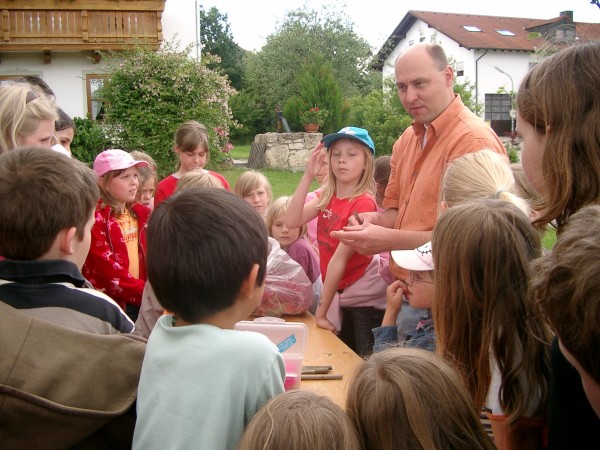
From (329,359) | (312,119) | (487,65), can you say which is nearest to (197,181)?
(329,359)

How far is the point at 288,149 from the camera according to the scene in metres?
18.9

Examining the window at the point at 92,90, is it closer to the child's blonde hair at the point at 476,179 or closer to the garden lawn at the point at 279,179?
the garden lawn at the point at 279,179

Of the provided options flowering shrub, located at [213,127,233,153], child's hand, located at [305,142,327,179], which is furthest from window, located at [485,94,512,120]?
child's hand, located at [305,142,327,179]

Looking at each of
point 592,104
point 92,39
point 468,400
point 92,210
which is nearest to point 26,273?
point 92,210

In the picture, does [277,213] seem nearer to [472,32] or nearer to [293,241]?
[293,241]

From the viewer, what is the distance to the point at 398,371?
136 centimetres

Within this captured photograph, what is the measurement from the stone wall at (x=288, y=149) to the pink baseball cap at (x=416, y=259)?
16.4 m

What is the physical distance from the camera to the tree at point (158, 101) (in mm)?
14336

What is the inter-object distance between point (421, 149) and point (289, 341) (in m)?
1.60

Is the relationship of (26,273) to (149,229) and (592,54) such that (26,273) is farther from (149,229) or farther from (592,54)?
(592,54)

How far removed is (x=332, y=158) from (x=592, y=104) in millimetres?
2059

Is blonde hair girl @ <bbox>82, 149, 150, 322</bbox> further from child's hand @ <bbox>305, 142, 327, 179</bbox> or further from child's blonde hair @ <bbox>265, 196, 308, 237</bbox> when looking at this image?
child's hand @ <bbox>305, 142, 327, 179</bbox>

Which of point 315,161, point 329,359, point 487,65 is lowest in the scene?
point 329,359

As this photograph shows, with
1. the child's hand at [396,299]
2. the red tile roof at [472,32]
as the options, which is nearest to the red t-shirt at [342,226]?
the child's hand at [396,299]
